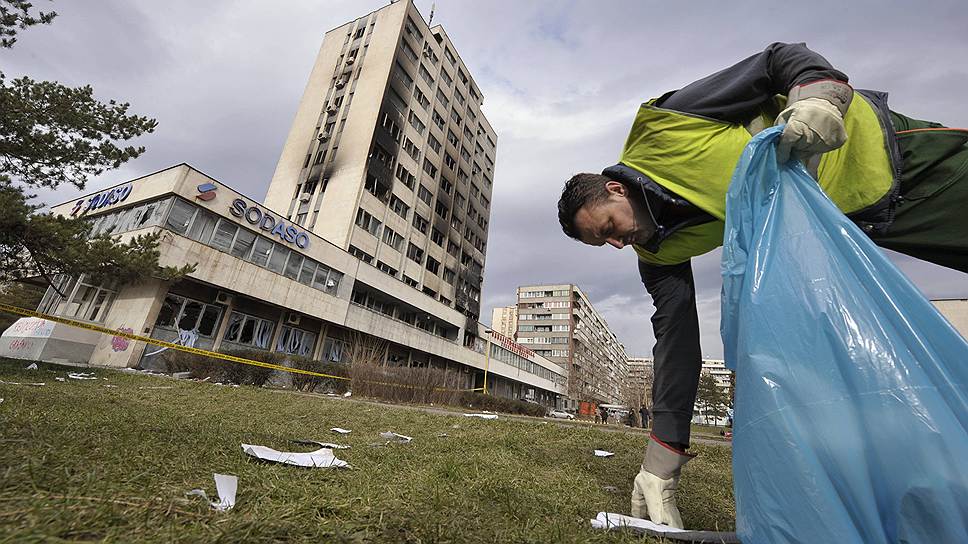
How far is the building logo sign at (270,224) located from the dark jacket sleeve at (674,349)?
2009 cm

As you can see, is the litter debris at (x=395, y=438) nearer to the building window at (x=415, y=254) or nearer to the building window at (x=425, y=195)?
the building window at (x=415, y=254)

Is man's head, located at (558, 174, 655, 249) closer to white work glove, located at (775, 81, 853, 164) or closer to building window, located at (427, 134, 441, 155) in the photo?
white work glove, located at (775, 81, 853, 164)

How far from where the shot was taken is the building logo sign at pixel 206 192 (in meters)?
17.0

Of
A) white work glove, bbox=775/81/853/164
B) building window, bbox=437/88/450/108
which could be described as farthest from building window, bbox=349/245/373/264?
white work glove, bbox=775/81/853/164

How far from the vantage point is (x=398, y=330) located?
2734 centimetres

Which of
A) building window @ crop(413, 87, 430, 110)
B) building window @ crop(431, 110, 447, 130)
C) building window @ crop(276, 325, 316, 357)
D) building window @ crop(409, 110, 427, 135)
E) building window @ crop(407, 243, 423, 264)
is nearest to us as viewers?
building window @ crop(276, 325, 316, 357)

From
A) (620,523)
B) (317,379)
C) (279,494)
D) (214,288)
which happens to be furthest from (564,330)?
(279,494)

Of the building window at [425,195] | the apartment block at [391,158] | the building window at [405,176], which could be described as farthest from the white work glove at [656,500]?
the building window at [425,195]

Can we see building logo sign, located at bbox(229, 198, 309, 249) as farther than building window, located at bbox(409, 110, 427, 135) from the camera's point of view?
No

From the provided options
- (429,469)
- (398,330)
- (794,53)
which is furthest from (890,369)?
(398,330)

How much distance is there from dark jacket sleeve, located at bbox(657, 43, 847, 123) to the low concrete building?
614 inches

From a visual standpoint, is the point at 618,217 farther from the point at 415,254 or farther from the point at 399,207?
the point at 415,254

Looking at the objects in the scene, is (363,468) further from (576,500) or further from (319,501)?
(576,500)

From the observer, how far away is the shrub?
15.1m
